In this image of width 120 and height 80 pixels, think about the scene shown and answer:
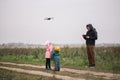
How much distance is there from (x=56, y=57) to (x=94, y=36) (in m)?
1.93

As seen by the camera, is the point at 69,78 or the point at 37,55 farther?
the point at 37,55

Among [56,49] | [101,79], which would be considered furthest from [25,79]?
[56,49]

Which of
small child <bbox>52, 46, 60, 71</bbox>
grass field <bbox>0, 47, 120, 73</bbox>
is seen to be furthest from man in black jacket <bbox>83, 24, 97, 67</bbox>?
small child <bbox>52, 46, 60, 71</bbox>

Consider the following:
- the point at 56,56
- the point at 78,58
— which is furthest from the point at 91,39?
the point at 78,58

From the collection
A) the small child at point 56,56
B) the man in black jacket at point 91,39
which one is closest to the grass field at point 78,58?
the man in black jacket at point 91,39

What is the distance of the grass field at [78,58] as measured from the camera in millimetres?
12867

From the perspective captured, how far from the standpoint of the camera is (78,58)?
16.8m

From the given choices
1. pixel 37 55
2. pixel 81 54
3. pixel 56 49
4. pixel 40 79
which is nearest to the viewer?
pixel 40 79

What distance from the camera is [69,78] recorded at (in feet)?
29.6

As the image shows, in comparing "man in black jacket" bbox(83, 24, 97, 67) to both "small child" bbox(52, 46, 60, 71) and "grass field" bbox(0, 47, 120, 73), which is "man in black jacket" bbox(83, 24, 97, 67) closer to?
"grass field" bbox(0, 47, 120, 73)

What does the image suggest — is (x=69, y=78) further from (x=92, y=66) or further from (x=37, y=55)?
(x=37, y=55)

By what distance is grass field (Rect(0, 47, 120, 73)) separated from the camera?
12867 mm

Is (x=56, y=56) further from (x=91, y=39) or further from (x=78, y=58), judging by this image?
(x=78, y=58)

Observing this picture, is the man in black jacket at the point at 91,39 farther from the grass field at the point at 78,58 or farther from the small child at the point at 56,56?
the small child at the point at 56,56
